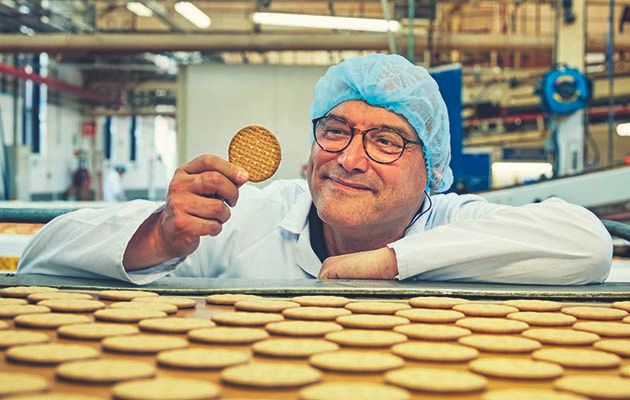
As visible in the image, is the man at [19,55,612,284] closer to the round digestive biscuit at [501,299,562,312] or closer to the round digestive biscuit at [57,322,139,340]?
the round digestive biscuit at [501,299,562,312]

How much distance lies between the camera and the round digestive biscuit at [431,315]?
105 centimetres

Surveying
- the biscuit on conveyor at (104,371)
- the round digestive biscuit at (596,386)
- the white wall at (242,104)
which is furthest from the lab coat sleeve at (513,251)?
the white wall at (242,104)

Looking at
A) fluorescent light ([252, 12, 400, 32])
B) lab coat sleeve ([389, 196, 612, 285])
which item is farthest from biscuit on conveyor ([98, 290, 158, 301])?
fluorescent light ([252, 12, 400, 32])

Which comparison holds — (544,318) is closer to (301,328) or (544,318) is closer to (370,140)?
(301,328)

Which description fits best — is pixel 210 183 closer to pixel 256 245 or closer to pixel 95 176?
pixel 256 245

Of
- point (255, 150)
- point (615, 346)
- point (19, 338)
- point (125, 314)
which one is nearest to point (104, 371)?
point (19, 338)

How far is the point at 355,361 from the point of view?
30.4 inches

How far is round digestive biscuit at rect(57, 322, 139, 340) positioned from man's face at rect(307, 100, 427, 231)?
0.88m

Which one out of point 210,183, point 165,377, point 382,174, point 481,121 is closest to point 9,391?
point 165,377

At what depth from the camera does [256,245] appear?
1894 mm

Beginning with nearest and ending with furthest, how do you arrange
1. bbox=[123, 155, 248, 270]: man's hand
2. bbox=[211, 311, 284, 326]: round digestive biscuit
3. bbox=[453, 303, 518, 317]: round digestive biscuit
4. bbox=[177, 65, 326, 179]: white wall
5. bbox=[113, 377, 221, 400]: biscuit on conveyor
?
bbox=[113, 377, 221, 400]: biscuit on conveyor
bbox=[211, 311, 284, 326]: round digestive biscuit
bbox=[453, 303, 518, 317]: round digestive biscuit
bbox=[123, 155, 248, 270]: man's hand
bbox=[177, 65, 326, 179]: white wall

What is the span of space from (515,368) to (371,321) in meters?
0.28

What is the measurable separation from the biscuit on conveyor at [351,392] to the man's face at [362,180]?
107 cm

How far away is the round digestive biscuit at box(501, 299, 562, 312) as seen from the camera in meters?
1.17
